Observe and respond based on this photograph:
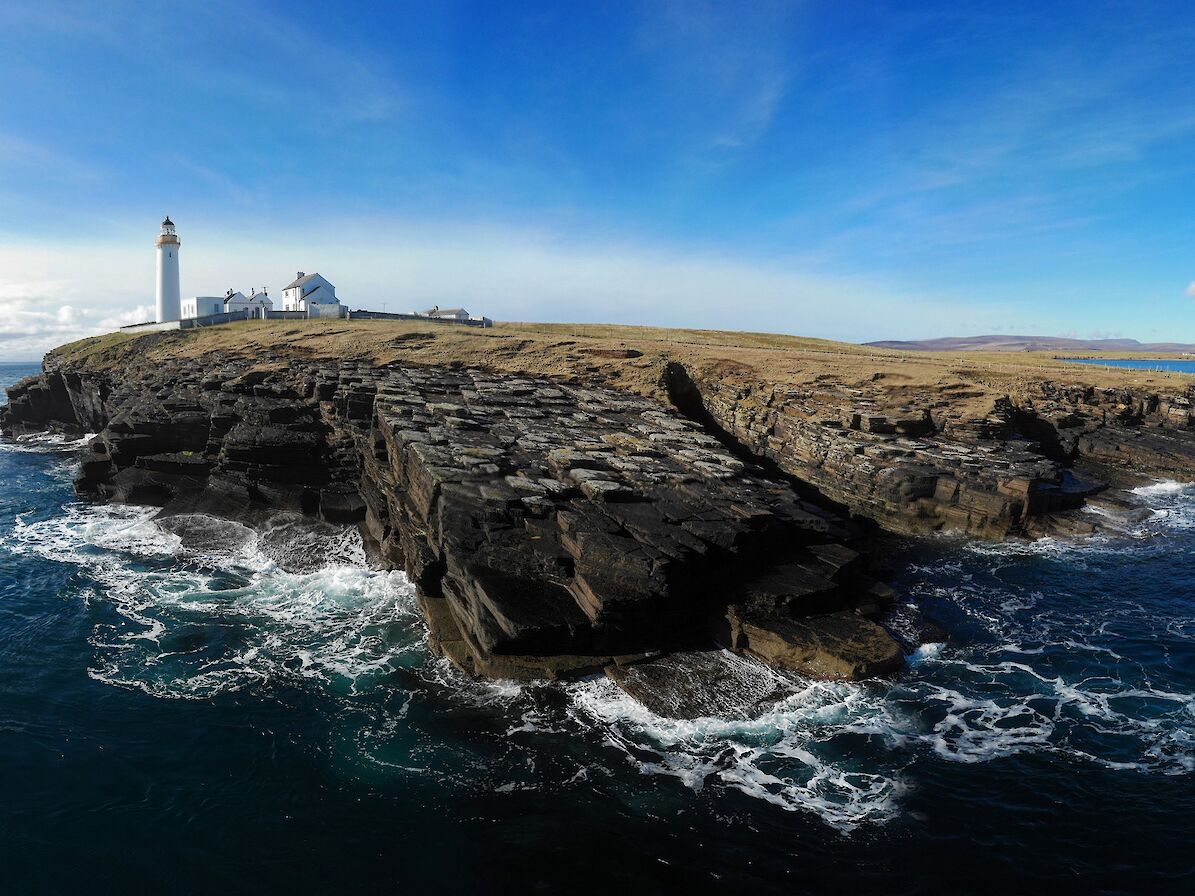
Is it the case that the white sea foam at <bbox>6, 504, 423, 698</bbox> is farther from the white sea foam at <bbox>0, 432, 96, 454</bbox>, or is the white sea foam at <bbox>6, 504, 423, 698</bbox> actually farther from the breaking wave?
the white sea foam at <bbox>0, 432, 96, 454</bbox>

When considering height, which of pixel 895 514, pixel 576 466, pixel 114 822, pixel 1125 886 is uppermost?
pixel 576 466

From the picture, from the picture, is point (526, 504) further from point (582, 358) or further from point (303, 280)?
point (303, 280)

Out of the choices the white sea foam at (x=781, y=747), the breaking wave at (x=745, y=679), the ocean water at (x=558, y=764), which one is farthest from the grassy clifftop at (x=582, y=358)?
the white sea foam at (x=781, y=747)

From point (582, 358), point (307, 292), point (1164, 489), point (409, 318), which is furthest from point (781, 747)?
point (307, 292)

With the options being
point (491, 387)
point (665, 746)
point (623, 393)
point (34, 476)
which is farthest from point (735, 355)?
point (34, 476)

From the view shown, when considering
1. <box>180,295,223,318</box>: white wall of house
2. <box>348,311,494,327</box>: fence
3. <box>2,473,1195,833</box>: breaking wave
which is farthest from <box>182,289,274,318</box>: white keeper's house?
<box>2,473,1195,833</box>: breaking wave

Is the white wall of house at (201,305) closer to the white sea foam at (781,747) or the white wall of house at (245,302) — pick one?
the white wall of house at (245,302)

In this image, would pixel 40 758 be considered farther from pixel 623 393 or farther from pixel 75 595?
pixel 623 393
